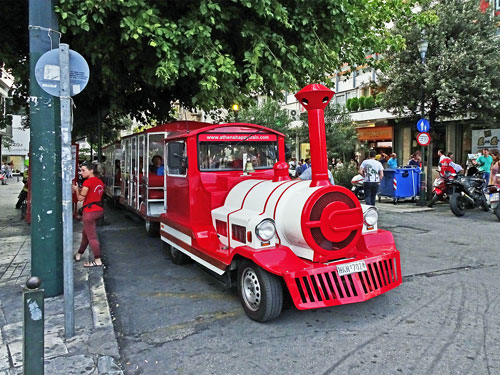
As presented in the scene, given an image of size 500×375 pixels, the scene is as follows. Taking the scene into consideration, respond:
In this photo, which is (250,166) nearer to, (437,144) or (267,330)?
(267,330)

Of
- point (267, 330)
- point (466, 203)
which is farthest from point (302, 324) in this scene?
point (466, 203)

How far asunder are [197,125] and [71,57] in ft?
16.7

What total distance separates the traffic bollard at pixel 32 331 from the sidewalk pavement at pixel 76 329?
603 millimetres

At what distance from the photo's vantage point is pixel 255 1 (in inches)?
240

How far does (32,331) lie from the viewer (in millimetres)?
2518

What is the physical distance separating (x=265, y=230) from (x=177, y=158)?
2.36 meters

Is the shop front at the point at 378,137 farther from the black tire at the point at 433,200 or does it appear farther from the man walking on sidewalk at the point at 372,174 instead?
the man walking on sidewalk at the point at 372,174

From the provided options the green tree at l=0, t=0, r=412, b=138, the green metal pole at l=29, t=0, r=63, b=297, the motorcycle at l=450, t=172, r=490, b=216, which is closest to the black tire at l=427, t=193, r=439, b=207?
the motorcycle at l=450, t=172, r=490, b=216

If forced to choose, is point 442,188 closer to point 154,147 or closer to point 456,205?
point 456,205

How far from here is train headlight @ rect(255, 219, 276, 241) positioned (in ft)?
13.5

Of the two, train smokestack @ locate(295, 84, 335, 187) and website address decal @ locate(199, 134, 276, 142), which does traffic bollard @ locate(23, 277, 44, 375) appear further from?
website address decal @ locate(199, 134, 276, 142)

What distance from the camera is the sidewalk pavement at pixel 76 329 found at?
10.4 ft

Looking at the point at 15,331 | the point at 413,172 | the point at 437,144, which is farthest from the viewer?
the point at 437,144

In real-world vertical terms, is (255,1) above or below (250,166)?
above
